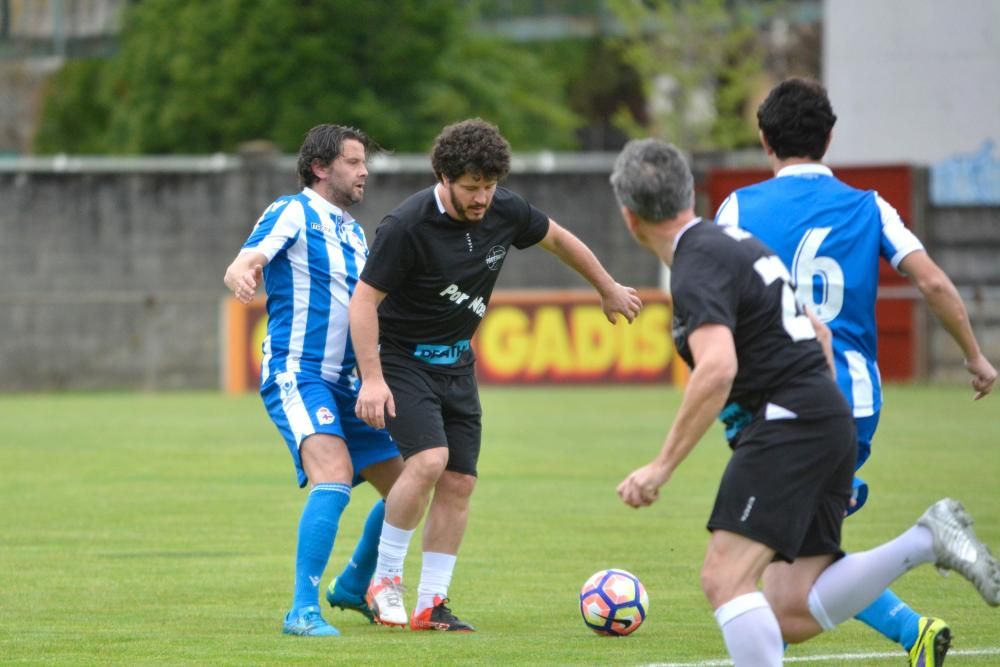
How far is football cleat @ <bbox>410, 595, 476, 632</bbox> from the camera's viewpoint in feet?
24.0

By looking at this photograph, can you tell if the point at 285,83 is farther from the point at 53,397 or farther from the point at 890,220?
the point at 890,220

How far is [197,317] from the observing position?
1126 inches

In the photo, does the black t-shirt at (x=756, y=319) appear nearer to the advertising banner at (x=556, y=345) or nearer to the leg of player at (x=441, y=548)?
the leg of player at (x=441, y=548)

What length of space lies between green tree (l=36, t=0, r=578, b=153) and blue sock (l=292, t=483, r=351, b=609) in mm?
28783

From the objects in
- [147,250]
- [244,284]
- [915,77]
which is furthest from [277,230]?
[147,250]

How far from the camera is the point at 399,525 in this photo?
7.30 m

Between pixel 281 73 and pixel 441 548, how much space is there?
30.8 metres

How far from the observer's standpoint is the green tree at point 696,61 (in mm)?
45406

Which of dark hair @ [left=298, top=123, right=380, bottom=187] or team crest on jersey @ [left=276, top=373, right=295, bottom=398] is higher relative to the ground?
dark hair @ [left=298, top=123, right=380, bottom=187]

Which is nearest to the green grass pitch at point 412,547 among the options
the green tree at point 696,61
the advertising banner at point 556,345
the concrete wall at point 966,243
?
the advertising banner at point 556,345

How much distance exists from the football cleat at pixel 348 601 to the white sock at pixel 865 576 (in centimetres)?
261

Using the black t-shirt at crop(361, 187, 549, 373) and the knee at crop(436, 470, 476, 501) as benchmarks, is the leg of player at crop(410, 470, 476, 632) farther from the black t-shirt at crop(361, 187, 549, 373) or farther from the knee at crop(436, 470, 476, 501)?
the black t-shirt at crop(361, 187, 549, 373)

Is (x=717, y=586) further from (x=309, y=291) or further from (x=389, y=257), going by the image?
A: (x=309, y=291)

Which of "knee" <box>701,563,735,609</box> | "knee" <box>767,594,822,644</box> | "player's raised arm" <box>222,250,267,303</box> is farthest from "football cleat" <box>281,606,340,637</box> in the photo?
"knee" <box>701,563,735,609</box>
